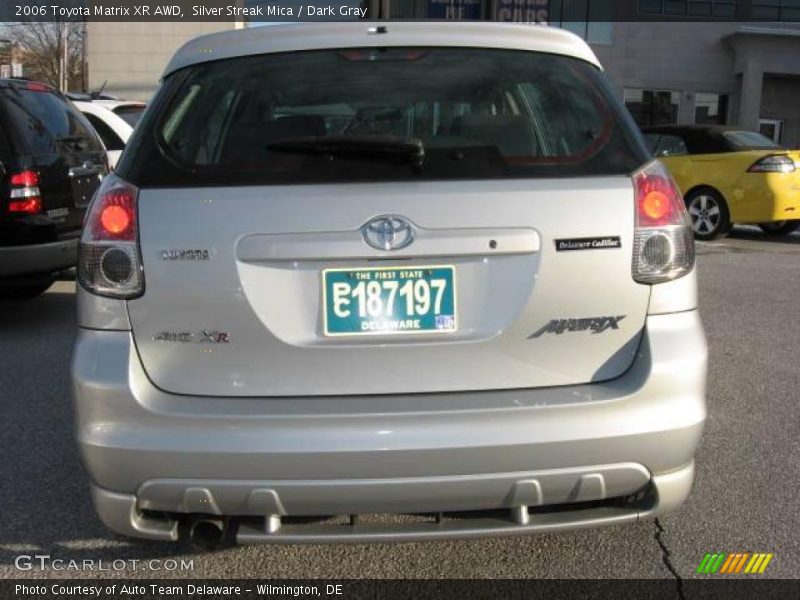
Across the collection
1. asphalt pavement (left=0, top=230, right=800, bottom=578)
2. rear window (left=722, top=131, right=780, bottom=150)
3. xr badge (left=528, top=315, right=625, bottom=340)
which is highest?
rear window (left=722, top=131, right=780, bottom=150)

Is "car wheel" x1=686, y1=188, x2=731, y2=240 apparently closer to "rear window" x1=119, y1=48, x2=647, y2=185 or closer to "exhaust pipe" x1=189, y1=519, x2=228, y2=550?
"rear window" x1=119, y1=48, x2=647, y2=185

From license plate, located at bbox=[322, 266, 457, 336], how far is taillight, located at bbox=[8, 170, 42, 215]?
4.37m

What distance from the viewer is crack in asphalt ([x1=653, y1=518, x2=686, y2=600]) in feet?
8.89

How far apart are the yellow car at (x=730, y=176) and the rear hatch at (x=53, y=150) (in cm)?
771

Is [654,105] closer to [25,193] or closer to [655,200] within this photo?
[25,193]

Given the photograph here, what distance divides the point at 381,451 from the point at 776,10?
34.6 meters

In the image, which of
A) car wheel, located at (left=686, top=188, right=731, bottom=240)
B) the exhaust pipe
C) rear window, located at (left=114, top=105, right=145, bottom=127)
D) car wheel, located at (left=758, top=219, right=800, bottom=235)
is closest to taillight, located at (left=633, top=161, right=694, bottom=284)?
the exhaust pipe

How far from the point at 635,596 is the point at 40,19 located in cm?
3963

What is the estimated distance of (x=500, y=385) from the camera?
2.29 metres

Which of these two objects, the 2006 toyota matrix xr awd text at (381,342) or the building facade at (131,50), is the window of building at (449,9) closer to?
the building facade at (131,50)

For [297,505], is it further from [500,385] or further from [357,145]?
[357,145]

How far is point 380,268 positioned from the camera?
2.24 metres

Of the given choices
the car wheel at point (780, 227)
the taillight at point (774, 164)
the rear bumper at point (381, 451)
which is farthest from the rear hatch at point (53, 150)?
the car wheel at point (780, 227)

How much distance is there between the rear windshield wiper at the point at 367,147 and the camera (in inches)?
91.1
